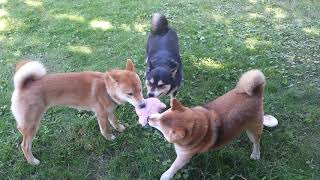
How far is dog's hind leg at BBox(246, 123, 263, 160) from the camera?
363cm

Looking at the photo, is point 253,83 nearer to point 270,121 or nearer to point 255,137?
point 255,137

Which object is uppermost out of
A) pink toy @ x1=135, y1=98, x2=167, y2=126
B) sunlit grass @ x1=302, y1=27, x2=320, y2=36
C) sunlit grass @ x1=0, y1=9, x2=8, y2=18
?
pink toy @ x1=135, y1=98, x2=167, y2=126

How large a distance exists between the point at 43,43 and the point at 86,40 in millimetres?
682

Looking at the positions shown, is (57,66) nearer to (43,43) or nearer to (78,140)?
(43,43)

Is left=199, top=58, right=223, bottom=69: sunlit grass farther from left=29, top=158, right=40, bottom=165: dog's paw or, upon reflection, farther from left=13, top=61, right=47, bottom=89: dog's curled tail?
left=29, top=158, right=40, bottom=165: dog's paw

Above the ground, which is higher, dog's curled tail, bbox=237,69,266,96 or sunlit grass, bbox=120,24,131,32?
dog's curled tail, bbox=237,69,266,96

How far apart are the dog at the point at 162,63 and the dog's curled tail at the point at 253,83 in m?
0.99

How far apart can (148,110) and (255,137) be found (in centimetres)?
106

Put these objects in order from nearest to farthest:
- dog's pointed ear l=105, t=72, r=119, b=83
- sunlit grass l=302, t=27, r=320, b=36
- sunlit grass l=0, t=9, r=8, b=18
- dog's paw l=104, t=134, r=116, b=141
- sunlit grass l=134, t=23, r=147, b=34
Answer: dog's pointed ear l=105, t=72, r=119, b=83
dog's paw l=104, t=134, r=116, b=141
sunlit grass l=302, t=27, r=320, b=36
sunlit grass l=134, t=23, r=147, b=34
sunlit grass l=0, t=9, r=8, b=18

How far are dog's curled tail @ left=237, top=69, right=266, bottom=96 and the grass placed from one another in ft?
2.24

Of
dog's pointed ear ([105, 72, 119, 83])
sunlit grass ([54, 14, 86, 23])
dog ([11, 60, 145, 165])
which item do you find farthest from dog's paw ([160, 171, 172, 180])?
sunlit grass ([54, 14, 86, 23])

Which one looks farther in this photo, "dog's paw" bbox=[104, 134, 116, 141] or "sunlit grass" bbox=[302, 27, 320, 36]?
"sunlit grass" bbox=[302, 27, 320, 36]

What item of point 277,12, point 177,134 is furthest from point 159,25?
point 277,12

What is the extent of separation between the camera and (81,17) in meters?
7.00
